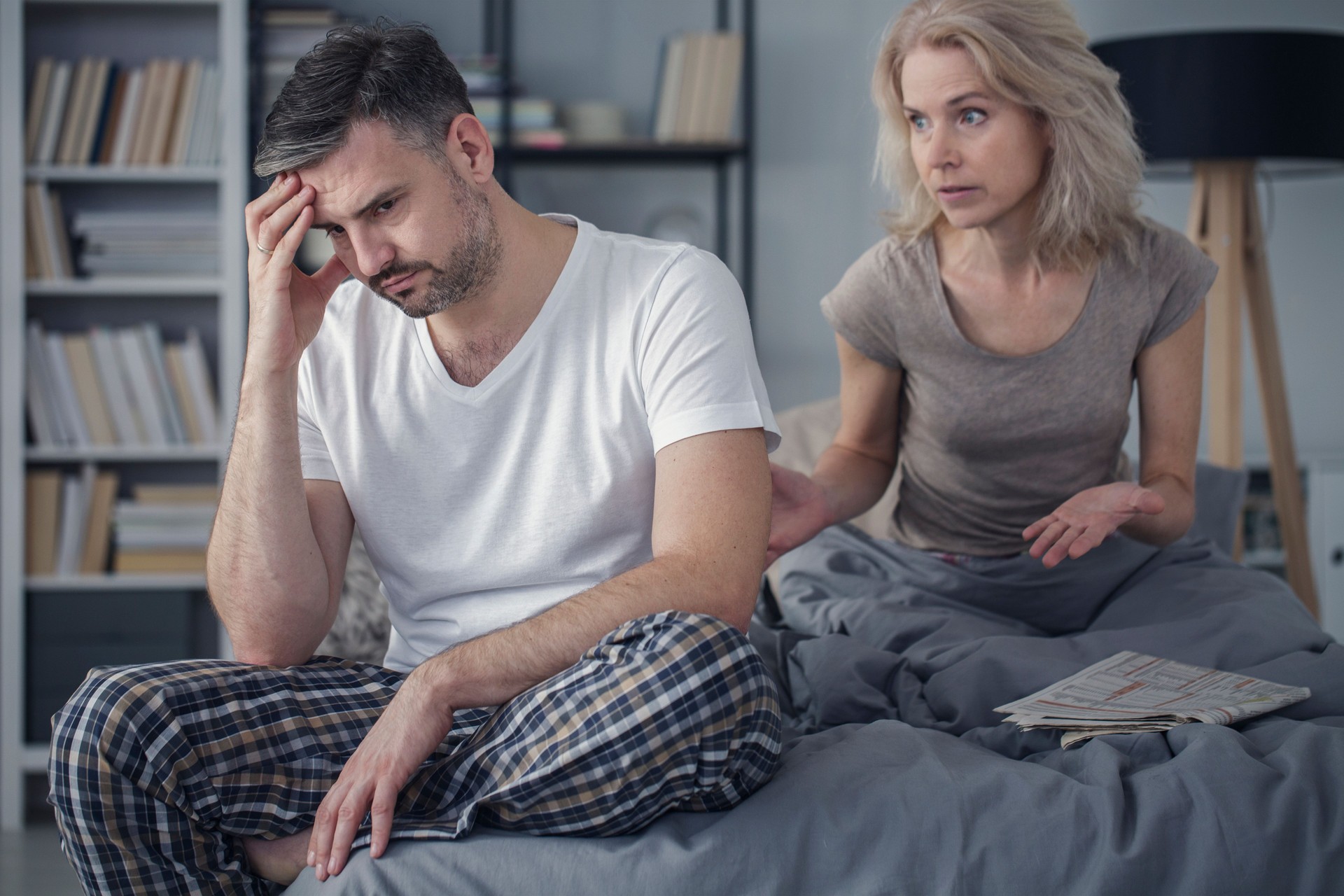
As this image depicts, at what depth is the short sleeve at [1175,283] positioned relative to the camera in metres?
1.61

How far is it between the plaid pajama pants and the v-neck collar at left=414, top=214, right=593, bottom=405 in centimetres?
37

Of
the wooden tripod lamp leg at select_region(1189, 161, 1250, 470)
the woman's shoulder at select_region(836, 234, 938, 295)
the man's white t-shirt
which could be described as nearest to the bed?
the man's white t-shirt

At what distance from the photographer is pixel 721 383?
1.22m

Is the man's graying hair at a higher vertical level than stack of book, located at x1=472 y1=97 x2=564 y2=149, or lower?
lower

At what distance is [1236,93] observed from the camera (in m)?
2.43

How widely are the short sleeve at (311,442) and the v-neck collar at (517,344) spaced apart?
0.46ft

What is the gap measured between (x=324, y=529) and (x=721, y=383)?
1.56ft

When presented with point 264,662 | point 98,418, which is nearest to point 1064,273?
point 264,662

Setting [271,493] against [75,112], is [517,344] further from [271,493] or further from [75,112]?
[75,112]

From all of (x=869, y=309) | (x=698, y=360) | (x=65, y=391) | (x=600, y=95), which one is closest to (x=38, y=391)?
(x=65, y=391)

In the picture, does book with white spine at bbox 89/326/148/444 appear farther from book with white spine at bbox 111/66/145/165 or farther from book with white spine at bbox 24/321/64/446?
book with white spine at bbox 111/66/145/165

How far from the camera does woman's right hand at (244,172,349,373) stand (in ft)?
4.07

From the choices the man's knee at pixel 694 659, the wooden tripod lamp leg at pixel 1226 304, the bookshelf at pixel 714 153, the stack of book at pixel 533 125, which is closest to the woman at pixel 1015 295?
the man's knee at pixel 694 659

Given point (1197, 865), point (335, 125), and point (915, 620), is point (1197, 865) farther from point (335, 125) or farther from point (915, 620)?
point (335, 125)
